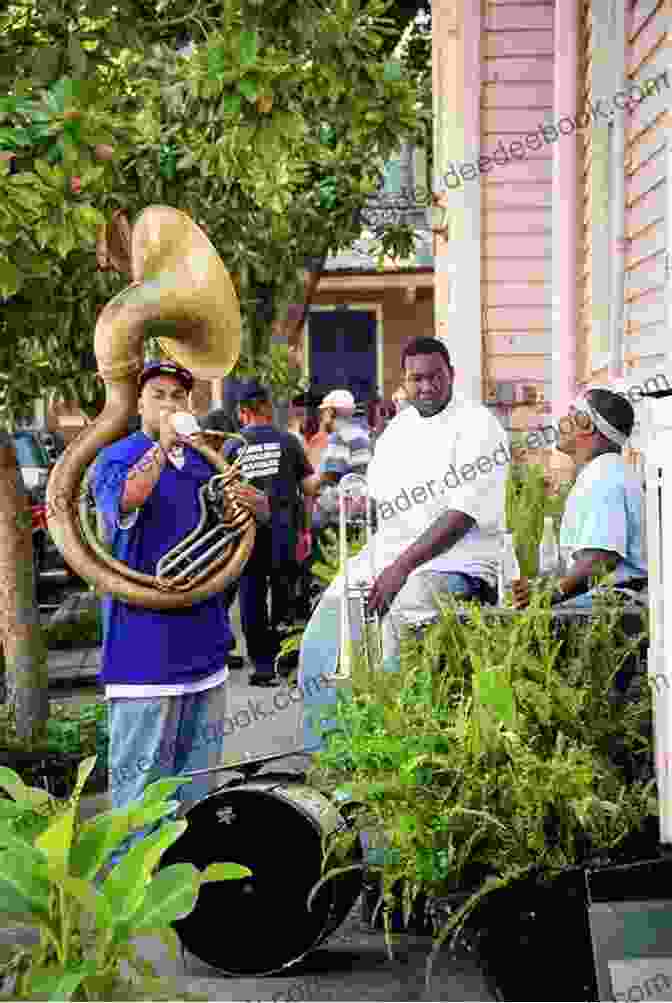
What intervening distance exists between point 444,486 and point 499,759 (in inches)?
76.4

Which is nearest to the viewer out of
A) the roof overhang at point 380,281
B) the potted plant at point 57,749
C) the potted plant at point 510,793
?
the potted plant at point 510,793

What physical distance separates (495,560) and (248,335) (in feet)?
15.7

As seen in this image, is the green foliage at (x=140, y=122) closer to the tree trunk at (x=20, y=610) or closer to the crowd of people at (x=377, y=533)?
the tree trunk at (x=20, y=610)

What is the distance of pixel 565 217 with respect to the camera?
10062 millimetres

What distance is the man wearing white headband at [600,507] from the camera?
586cm

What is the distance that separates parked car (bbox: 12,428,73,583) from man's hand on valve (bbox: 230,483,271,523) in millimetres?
10247

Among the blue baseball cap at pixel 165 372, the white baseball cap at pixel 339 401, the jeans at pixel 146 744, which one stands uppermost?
the white baseball cap at pixel 339 401

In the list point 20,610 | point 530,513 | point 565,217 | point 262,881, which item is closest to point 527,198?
point 565,217

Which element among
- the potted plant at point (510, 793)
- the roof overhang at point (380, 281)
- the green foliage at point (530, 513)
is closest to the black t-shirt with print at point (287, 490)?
the green foliage at point (530, 513)

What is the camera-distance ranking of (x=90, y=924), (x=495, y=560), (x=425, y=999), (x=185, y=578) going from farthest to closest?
(x=495, y=560) < (x=185, y=578) < (x=425, y=999) < (x=90, y=924)

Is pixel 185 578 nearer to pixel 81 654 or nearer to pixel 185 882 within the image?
pixel 185 882

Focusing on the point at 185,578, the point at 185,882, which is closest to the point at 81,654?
the point at 185,578

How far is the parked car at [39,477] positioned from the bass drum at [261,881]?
10836 mm

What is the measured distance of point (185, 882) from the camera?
9.44ft
